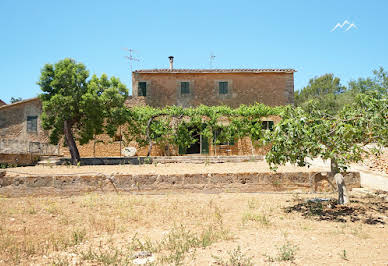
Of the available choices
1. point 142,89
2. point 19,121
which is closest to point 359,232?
point 142,89

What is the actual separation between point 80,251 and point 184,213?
2404 millimetres

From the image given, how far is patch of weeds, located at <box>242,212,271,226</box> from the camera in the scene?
541cm

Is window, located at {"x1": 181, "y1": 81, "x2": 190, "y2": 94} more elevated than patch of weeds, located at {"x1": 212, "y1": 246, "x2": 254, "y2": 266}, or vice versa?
window, located at {"x1": 181, "y1": 81, "x2": 190, "y2": 94}

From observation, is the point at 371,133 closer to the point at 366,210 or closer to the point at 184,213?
the point at 366,210

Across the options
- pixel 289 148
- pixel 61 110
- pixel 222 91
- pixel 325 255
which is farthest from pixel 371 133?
pixel 222 91

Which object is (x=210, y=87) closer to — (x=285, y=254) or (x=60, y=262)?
(x=285, y=254)

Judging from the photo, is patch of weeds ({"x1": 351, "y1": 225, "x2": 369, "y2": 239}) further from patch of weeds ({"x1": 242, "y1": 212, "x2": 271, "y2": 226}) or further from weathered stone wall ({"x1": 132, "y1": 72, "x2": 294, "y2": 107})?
weathered stone wall ({"x1": 132, "y1": 72, "x2": 294, "y2": 107})

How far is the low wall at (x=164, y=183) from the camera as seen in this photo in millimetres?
8195

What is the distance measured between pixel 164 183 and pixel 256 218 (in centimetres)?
327

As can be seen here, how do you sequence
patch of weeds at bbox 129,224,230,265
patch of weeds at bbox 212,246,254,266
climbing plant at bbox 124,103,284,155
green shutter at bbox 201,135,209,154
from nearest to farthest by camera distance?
patch of weeds at bbox 212,246,254,266
patch of weeds at bbox 129,224,230,265
climbing plant at bbox 124,103,284,155
green shutter at bbox 201,135,209,154

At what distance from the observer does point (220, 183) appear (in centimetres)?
820

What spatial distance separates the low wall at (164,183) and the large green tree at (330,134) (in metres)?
2.32

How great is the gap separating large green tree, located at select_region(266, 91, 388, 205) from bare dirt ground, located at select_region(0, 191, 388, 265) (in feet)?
3.91

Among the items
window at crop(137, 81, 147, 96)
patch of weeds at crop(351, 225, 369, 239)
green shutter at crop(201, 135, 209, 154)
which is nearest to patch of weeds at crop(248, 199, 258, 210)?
patch of weeds at crop(351, 225, 369, 239)
